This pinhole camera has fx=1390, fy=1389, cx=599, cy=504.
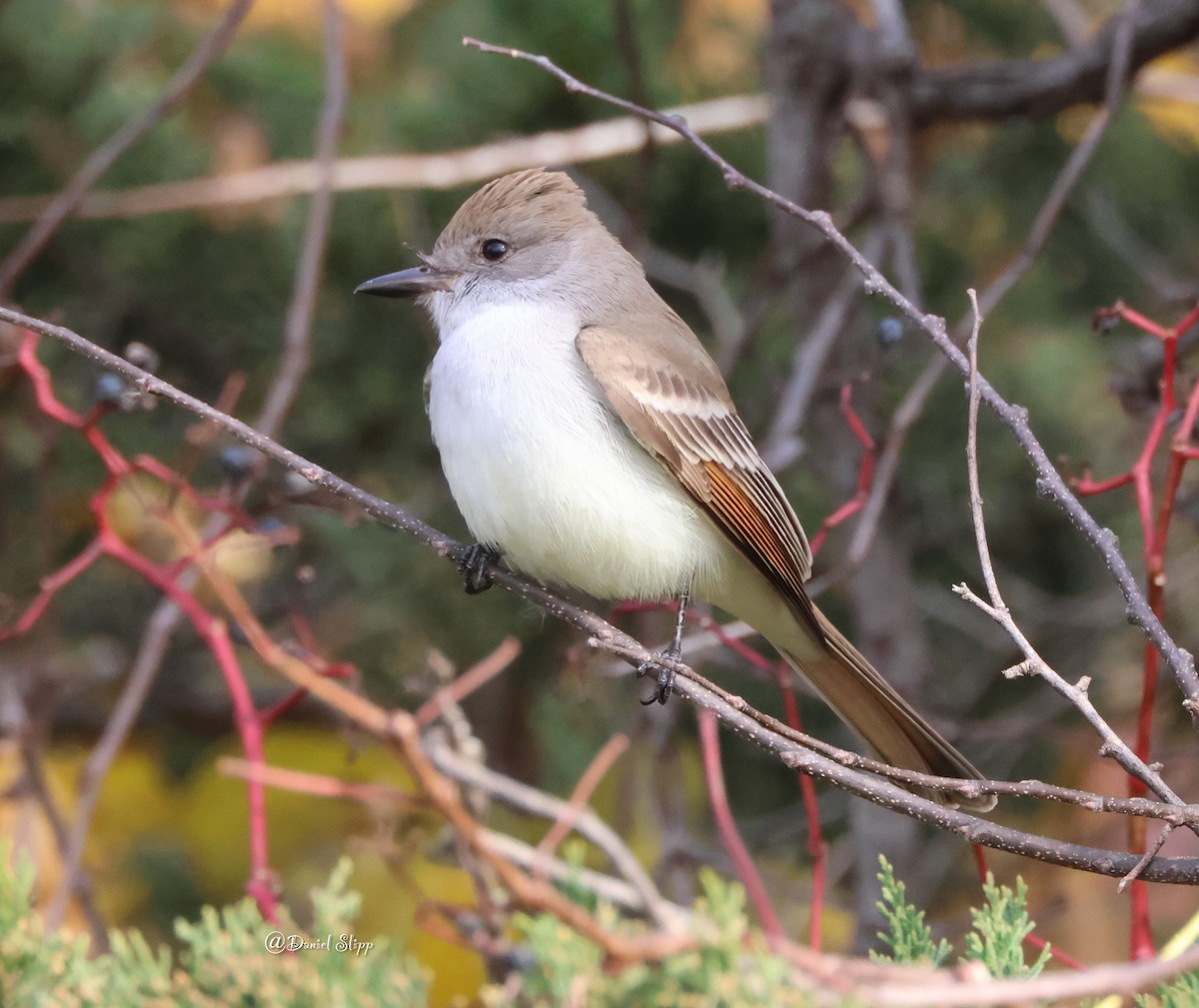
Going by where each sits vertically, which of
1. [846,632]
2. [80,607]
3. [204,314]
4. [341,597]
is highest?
[204,314]

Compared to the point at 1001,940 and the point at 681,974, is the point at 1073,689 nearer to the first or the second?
the point at 1001,940

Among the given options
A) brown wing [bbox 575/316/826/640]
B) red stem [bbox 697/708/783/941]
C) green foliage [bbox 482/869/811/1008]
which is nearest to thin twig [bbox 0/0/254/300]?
brown wing [bbox 575/316/826/640]

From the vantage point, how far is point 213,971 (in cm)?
143

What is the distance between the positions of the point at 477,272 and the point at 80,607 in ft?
6.18

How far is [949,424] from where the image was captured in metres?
3.85

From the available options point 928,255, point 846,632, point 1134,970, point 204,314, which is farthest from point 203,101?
point 1134,970

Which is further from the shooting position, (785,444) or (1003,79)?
(1003,79)

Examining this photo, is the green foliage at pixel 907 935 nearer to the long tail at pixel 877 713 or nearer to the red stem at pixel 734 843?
the red stem at pixel 734 843

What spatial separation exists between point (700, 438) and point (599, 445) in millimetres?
271

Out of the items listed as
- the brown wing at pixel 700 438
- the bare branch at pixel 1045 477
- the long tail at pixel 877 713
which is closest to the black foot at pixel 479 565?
the brown wing at pixel 700 438

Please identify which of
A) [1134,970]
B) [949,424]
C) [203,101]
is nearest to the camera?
[1134,970]

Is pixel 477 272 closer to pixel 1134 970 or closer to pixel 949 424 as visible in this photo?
pixel 949 424

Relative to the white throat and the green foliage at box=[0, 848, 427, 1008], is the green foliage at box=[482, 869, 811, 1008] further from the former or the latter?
the white throat

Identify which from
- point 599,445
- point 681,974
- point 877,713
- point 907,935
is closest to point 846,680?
point 877,713
